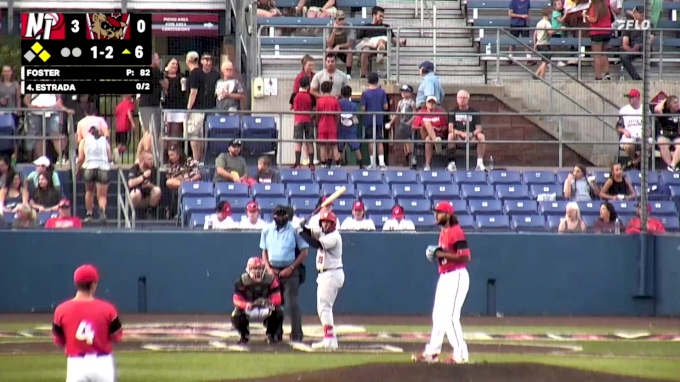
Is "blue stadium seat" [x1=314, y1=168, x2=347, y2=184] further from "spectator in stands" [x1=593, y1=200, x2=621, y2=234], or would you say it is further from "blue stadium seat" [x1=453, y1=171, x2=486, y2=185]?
"spectator in stands" [x1=593, y1=200, x2=621, y2=234]

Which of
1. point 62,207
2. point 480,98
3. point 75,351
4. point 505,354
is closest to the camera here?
point 75,351

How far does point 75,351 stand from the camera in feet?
31.2

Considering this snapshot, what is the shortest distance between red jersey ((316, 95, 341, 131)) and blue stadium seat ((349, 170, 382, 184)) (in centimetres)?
103

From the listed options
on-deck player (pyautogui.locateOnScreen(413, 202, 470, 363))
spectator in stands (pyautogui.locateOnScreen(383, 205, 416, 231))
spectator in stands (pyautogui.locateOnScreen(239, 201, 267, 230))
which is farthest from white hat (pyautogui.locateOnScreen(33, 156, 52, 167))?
on-deck player (pyautogui.locateOnScreen(413, 202, 470, 363))

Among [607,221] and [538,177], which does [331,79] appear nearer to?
[538,177]

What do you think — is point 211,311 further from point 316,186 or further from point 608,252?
point 608,252

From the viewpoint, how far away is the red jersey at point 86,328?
9492 mm

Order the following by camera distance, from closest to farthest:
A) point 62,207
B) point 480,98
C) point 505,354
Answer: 1. point 505,354
2. point 62,207
3. point 480,98

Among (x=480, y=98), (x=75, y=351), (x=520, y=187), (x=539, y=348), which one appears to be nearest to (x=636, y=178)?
(x=520, y=187)

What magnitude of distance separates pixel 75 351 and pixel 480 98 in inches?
647

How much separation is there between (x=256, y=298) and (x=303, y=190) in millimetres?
4873

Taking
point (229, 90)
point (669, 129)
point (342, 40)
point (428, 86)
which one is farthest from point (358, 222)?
point (669, 129)

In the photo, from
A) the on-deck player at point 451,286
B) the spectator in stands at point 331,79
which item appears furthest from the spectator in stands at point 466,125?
the on-deck player at point 451,286

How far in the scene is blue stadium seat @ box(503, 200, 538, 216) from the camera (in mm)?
21156
